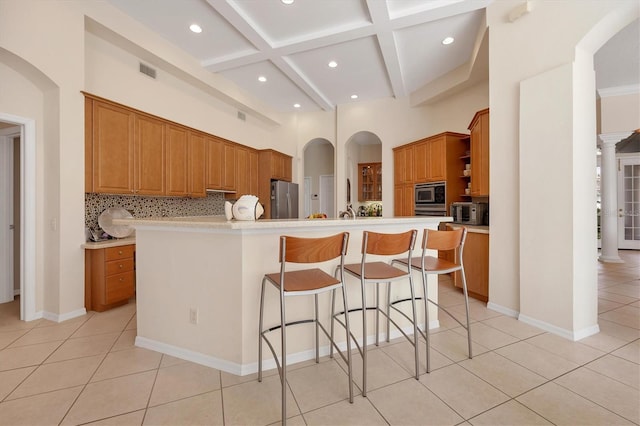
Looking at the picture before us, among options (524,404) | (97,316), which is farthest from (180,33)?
(524,404)

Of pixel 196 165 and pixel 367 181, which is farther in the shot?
pixel 367 181

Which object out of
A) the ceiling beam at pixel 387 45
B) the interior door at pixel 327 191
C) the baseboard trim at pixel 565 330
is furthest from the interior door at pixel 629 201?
the interior door at pixel 327 191

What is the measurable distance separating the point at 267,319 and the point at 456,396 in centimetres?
129

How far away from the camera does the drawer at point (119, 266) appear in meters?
3.09

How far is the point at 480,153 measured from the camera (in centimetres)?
368

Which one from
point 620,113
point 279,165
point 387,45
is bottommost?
point 279,165

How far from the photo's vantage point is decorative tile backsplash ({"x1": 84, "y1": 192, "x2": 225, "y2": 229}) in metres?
3.37

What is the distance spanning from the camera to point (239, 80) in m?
5.08

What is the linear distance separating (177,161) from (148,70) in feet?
4.33

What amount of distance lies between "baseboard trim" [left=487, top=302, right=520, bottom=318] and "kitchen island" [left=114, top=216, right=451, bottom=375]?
5.78 feet

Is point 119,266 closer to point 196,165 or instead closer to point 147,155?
point 147,155

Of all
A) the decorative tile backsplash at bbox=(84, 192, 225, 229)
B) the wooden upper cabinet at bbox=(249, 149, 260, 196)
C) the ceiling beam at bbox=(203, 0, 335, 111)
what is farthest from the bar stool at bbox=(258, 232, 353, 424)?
the wooden upper cabinet at bbox=(249, 149, 260, 196)

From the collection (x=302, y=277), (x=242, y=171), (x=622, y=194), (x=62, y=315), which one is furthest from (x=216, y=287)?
(x=622, y=194)

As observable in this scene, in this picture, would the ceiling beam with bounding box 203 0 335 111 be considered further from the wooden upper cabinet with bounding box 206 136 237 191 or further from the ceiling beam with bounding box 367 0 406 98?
the ceiling beam with bounding box 367 0 406 98
